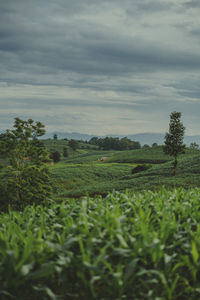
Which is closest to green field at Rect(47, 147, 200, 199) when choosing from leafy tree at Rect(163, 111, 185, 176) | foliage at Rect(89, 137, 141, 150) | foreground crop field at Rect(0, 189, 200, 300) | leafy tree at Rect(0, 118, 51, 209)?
leafy tree at Rect(163, 111, 185, 176)

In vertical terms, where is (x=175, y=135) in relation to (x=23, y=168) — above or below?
above

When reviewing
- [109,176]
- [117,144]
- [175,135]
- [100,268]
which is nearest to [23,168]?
[100,268]

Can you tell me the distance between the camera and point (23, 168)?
21250 mm

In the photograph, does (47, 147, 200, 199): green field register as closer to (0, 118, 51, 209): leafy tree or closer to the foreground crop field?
(0, 118, 51, 209): leafy tree

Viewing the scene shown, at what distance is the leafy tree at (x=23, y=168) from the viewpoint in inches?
805

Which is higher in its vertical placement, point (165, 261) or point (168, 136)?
point (168, 136)

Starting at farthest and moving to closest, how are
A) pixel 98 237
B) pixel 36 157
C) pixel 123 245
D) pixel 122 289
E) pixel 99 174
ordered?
pixel 99 174
pixel 36 157
pixel 98 237
pixel 123 245
pixel 122 289

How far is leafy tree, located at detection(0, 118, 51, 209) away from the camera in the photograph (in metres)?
20.5

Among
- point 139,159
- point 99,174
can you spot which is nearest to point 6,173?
point 99,174

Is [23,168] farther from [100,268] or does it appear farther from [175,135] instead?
[175,135]

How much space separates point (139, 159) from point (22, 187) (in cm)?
8288

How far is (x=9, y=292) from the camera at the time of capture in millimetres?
3500

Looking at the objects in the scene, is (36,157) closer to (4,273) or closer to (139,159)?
(4,273)

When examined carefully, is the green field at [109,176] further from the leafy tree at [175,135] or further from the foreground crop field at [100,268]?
the foreground crop field at [100,268]
